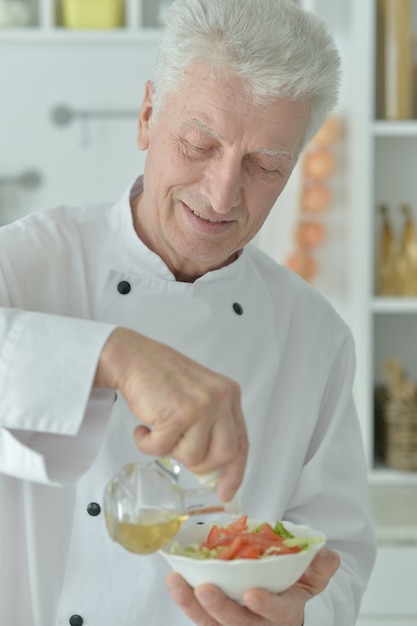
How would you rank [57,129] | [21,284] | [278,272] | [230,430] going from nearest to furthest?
[230,430] < [21,284] < [278,272] < [57,129]

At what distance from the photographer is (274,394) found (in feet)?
5.18

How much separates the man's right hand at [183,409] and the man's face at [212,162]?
14.0 inches

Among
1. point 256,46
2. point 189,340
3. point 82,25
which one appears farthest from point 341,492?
point 82,25

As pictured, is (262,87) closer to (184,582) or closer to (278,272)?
(278,272)

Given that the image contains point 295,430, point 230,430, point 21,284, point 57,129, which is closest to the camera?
point 230,430

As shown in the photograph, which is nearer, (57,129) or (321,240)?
(321,240)

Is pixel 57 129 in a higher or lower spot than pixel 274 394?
higher

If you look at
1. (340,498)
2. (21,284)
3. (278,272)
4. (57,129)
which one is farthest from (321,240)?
(21,284)

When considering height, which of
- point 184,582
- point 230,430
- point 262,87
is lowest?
point 184,582

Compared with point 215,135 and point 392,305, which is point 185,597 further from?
point 392,305

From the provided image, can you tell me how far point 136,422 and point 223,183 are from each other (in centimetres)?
36

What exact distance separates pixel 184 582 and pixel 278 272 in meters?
0.72

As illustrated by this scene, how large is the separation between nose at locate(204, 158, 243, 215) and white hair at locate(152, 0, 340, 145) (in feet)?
0.30

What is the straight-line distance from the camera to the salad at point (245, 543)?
108 cm
